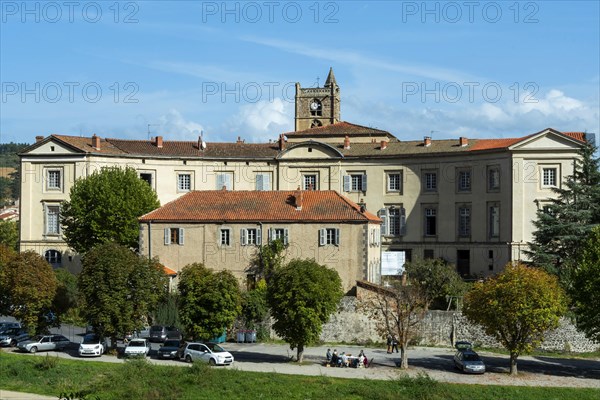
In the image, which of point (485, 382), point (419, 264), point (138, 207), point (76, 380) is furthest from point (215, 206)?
point (485, 382)

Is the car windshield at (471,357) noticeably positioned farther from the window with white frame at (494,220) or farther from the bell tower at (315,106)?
the bell tower at (315,106)

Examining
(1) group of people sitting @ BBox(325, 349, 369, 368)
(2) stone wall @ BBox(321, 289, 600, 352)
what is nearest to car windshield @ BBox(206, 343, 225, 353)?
(1) group of people sitting @ BBox(325, 349, 369, 368)

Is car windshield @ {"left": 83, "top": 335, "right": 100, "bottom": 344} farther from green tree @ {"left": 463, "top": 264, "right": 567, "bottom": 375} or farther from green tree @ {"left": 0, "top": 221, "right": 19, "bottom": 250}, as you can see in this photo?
green tree @ {"left": 0, "top": 221, "right": 19, "bottom": 250}

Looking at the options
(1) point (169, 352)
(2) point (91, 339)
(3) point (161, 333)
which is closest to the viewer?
(1) point (169, 352)

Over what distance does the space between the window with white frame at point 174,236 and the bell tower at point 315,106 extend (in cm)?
4284

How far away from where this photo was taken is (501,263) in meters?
69.2

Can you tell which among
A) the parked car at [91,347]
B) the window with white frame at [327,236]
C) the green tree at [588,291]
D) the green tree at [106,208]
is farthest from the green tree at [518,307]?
the green tree at [106,208]

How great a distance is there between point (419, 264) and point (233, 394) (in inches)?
853

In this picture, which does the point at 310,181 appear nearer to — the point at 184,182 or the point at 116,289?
the point at 184,182

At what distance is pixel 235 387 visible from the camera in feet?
144

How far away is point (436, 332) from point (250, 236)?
41.3ft

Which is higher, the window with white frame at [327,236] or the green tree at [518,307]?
the window with white frame at [327,236]

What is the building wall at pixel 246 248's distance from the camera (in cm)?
5803

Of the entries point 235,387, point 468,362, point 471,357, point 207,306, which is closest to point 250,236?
point 207,306
